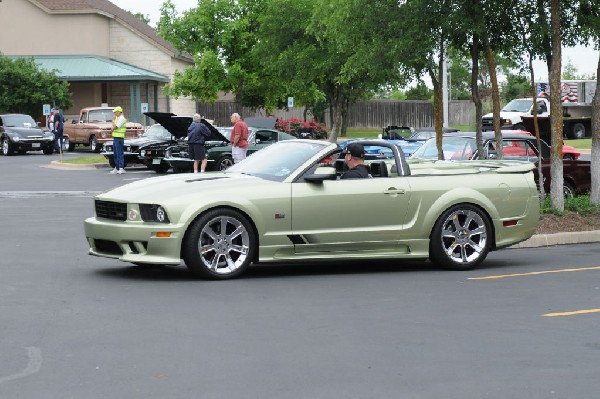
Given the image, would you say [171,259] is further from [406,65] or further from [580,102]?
[580,102]

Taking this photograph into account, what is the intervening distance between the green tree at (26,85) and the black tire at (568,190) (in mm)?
38993

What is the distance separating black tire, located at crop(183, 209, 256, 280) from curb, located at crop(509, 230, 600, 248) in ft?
17.0

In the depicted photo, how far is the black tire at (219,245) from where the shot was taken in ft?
37.3

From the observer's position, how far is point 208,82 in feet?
177

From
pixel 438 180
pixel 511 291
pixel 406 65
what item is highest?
pixel 406 65

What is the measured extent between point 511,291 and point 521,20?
8.89 m

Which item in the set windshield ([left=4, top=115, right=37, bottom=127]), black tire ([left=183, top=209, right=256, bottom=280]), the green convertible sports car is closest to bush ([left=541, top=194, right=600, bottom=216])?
the green convertible sports car

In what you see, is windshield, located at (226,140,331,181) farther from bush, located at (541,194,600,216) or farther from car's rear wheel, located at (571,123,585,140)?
car's rear wheel, located at (571,123,585,140)

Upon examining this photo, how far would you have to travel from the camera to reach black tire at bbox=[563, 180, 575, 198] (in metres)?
20.5

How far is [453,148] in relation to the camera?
70.6 ft

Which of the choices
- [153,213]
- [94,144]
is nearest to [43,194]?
[153,213]

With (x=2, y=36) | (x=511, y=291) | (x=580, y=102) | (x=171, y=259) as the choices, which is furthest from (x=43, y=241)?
(x=2, y=36)

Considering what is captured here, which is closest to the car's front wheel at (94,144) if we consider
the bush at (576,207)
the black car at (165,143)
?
the black car at (165,143)

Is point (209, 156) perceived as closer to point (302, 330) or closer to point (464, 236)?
point (464, 236)
